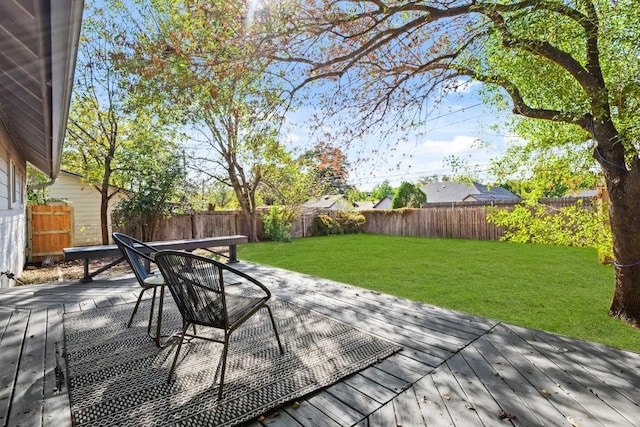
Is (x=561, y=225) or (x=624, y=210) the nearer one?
(x=624, y=210)

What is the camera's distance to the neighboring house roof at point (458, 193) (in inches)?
950

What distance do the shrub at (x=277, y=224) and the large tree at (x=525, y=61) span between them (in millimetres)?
8758

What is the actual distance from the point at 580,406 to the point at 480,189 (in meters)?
24.9

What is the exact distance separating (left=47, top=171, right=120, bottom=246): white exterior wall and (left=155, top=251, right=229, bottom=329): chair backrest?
10847 millimetres

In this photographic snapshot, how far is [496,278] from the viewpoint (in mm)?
6000

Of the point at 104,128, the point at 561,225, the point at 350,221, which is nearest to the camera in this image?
the point at 561,225

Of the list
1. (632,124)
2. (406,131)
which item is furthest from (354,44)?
(632,124)

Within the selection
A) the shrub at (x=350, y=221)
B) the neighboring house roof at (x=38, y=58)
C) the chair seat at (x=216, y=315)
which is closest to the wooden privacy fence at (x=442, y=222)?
the shrub at (x=350, y=221)

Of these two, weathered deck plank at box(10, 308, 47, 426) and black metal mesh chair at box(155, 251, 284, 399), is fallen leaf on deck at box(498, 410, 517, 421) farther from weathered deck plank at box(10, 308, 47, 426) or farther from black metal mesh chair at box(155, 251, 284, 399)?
weathered deck plank at box(10, 308, 47, 426)

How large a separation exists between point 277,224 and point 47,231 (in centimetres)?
711

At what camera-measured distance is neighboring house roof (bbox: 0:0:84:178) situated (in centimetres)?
173

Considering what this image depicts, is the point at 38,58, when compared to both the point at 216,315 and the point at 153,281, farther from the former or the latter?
the point at 216,315

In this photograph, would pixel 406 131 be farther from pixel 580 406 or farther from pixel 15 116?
pixel 15 116

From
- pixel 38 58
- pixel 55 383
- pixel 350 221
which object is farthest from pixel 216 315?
pixel 350 221
